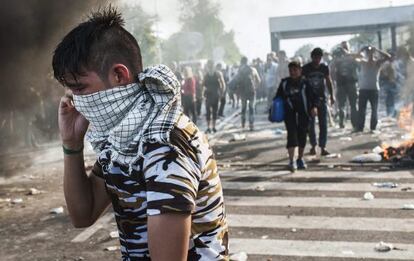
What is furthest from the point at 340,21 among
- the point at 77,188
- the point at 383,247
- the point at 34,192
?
the point at 77,188

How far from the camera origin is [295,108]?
24.1 feet

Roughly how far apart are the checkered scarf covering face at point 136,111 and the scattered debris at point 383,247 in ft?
10.9

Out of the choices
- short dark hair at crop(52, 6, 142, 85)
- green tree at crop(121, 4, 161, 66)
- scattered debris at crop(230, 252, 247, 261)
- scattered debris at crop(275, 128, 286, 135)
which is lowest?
scattered debris at crop(230, 252, 247, 261)

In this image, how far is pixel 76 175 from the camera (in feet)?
5.18

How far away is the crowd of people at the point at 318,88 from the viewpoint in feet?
24.1

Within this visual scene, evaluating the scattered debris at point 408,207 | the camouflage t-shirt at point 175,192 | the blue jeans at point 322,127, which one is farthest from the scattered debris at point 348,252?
the blue jeans at point 322,127

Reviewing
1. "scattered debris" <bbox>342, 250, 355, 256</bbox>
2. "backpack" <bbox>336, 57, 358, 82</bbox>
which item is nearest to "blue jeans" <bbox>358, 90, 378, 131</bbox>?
"backpack" <bbox>336, 57, 358, 82</bbox>

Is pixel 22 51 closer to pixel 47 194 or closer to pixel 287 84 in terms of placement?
pixel 47 194

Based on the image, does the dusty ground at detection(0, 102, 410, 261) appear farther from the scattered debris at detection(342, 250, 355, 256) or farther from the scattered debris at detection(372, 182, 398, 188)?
the scattered debris at detection(342, 250, 355, 256)

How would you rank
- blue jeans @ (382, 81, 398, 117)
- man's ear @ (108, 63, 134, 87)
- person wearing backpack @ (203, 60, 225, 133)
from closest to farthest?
man's ear @ (108, 63, 134, 87), person wearing backpack @ (203, 60, 225, 133), blue jeans @ (382, 81, 398, 117)

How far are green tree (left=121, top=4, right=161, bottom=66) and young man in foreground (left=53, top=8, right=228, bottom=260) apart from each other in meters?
2.16

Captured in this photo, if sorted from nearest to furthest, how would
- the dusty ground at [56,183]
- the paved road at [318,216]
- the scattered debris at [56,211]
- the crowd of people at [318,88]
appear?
the paved road at [318,216] → the dusty ground at [56,183] → the scattered debris at [56,211] → the crowd of people at [318,88]

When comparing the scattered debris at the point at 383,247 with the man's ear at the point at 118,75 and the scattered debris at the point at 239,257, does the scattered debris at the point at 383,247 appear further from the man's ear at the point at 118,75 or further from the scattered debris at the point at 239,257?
the man's ear at the point at 118,75

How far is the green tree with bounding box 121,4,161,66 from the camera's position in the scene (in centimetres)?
1009
